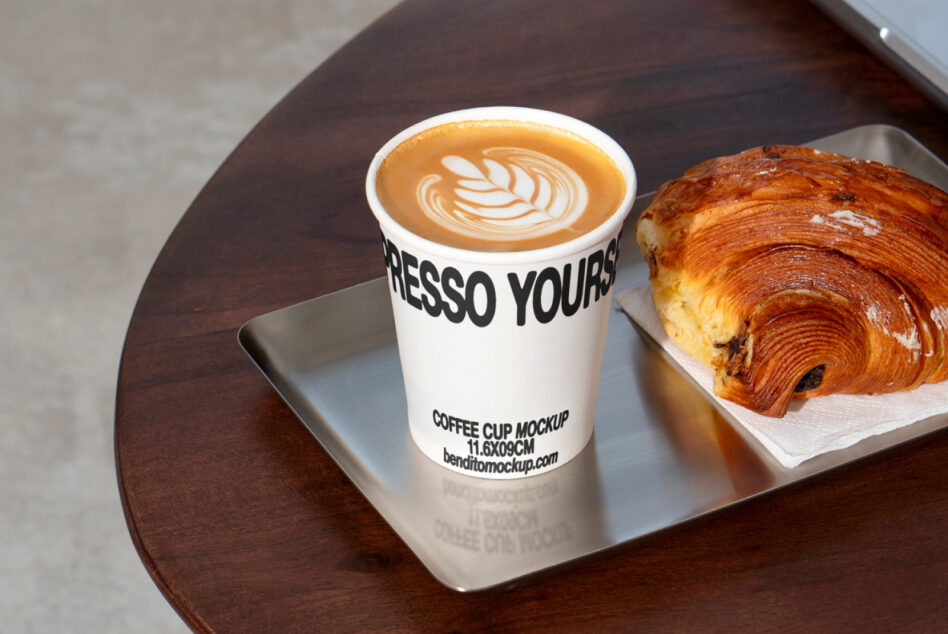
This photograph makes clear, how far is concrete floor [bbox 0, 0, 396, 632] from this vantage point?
164 centimetres

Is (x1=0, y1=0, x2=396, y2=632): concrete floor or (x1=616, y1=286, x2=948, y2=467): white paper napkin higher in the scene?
(x1=616, y1=286, x2=948, y2=467): white paper napkin

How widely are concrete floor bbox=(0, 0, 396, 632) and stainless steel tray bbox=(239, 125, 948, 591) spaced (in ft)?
3.15

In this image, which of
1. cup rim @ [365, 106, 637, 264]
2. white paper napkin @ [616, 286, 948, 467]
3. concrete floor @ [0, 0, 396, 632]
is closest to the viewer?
cup rim @ [365, 106, 637, 264]

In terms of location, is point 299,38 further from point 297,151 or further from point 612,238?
point 612,238

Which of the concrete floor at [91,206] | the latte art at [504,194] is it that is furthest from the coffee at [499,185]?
the concrete floor at [91,206]

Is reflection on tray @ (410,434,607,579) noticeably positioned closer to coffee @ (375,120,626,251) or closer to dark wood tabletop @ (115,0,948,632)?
dark wood tabletop @ (115,0,948,632)

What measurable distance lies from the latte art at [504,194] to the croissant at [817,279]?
155 millimetres

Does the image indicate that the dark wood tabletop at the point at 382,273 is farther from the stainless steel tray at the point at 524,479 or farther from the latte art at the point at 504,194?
the latte art at the point at 504,194

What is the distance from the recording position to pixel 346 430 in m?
0.75

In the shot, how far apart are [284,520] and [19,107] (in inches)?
83.4

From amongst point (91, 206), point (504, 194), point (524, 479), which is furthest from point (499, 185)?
point (91, 206)

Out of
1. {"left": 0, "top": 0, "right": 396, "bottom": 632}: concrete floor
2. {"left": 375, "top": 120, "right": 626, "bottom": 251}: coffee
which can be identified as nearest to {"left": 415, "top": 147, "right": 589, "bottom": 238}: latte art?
{"left": 375, "top": 120, "right": 626, "bottom": 251}: coffee

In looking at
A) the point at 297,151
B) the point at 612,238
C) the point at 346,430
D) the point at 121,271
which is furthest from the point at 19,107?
the point at 612,238

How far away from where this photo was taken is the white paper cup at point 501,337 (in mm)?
596
